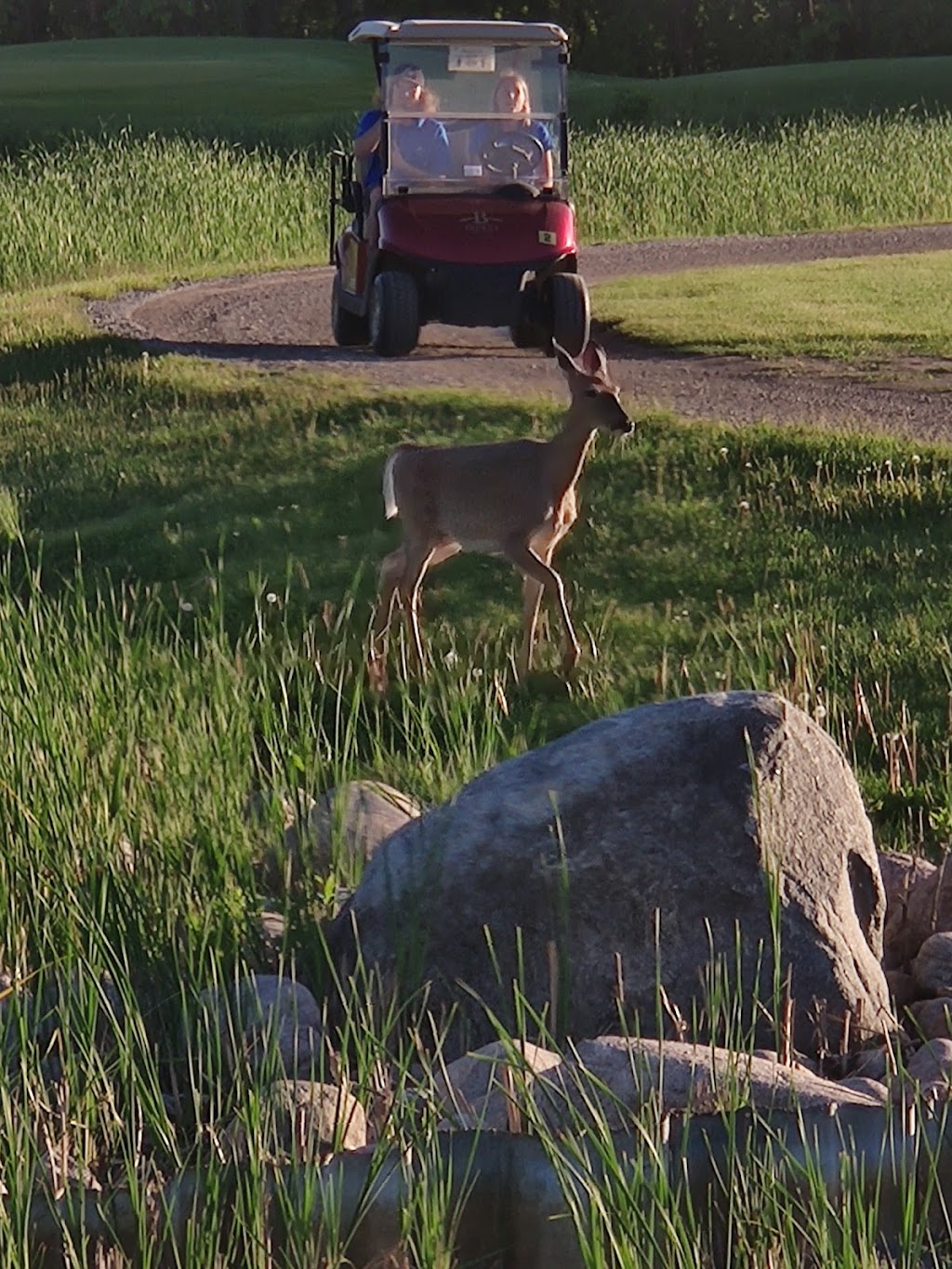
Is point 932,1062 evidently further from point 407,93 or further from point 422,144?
point 407,93

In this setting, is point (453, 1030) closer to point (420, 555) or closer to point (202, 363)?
point (420, 555)

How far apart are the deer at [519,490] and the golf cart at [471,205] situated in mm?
6639

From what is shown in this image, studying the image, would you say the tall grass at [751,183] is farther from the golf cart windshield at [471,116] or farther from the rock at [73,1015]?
the rock at [73,1015]

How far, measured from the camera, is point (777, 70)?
4609 cm

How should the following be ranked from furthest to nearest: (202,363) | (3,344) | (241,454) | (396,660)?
1. (3,344)
2. (202,363)
3. (241,454)
4. (396,660)

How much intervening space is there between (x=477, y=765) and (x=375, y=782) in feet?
0.98

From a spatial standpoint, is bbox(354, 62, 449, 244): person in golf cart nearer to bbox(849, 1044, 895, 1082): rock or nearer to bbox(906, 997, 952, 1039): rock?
bbox(906, 997, 952, 1039): rock

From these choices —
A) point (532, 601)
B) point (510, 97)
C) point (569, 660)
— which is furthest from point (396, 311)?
point (569, 660)

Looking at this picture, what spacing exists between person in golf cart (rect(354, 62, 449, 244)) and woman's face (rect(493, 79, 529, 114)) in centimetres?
43

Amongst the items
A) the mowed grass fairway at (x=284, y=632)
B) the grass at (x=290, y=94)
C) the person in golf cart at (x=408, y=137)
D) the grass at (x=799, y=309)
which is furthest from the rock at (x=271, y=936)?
the grass at (x=290, y=94)

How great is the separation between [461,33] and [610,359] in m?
2.38

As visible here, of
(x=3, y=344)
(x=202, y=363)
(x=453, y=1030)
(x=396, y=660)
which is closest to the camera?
(x=453, y=1030)

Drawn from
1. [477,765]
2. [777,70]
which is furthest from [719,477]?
[777,70]

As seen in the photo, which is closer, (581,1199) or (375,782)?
(581,1199)
